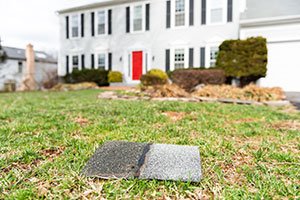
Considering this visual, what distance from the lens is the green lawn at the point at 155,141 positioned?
1.39 meters

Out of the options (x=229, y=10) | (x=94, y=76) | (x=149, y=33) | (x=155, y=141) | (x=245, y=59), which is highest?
(x=229, y=10)

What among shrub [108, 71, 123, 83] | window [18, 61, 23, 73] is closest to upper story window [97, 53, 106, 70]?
shrub [108, 71, 123, 83]

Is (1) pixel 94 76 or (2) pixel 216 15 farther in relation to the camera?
(1) pixel 94 76

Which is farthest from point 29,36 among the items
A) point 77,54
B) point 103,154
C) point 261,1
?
point 103,154

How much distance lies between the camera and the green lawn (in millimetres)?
1387

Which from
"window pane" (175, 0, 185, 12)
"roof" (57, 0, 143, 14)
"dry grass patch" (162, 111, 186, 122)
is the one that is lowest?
"dry grass patch" (162, 111, 186, 122)

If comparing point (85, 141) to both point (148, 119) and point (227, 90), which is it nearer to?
point (148, 119)

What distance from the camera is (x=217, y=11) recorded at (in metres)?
11.4

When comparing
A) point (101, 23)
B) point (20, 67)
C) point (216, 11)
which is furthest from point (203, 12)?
point (20, 67)

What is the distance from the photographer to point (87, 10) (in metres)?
14.9

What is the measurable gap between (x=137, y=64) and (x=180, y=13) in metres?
4.03

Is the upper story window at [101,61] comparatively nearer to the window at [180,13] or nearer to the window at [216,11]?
the window at [180,13]

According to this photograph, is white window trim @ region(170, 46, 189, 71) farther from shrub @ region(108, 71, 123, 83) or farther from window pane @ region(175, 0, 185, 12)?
shrub @ region(108, 71, 123, 83)

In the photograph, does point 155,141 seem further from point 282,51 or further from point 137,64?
point 137,64
